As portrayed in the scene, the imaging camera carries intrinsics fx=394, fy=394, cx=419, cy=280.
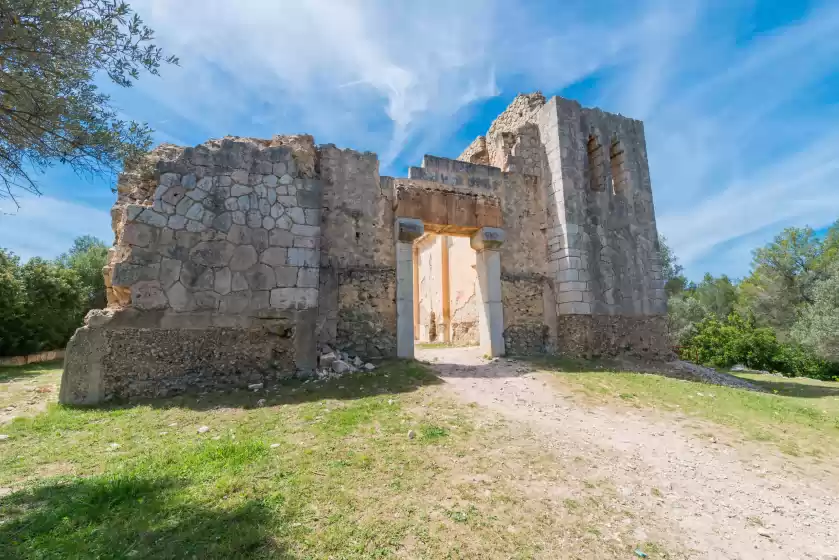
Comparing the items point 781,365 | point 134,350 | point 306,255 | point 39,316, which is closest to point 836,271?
point 781,365

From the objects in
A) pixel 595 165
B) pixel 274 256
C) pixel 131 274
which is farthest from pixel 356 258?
pixel 595 165

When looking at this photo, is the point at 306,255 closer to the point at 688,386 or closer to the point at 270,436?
the point at 270,436

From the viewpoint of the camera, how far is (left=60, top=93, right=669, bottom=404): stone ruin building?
604 cm

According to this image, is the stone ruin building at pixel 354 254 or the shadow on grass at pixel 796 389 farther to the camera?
the shadow on grass at pixel 796 389

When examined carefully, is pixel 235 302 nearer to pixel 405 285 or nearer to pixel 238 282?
pixel 238 282

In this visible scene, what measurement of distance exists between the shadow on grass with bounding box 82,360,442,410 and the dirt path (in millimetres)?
1067

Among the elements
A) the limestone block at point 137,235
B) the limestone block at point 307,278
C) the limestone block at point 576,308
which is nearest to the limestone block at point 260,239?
the limestone block at point 307,278

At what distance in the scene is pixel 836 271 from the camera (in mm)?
17672

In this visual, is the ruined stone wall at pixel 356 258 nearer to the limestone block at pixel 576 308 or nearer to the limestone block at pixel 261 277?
the limestone block at pixel 261 277

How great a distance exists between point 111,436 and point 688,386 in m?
9.29

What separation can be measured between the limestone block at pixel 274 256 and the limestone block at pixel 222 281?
584 mm

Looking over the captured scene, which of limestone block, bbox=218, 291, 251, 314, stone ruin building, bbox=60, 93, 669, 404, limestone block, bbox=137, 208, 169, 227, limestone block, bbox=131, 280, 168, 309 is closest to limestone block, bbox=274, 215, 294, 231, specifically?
stone ruin building, bbox=60, 93, 669, 404

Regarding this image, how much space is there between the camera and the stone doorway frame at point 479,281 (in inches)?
329

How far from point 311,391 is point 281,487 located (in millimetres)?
3015
